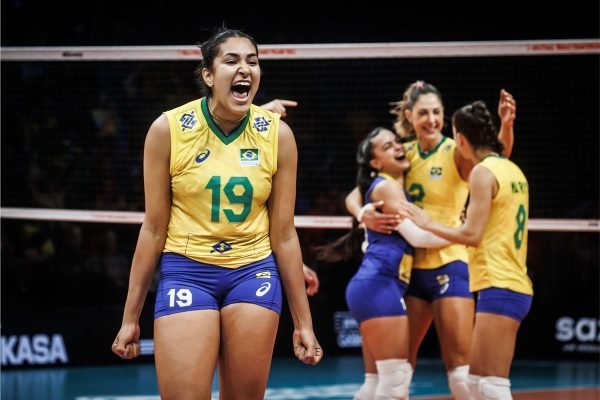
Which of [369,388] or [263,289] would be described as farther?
[369,388]

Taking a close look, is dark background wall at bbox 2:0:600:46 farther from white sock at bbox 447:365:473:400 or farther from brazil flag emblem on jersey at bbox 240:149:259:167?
brazil flag emblem on jersey at bbox 240:149:259:167

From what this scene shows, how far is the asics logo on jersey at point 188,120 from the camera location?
12.3 ft

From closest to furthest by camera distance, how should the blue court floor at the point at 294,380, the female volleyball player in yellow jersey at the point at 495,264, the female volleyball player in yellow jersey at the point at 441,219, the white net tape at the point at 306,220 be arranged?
the female volleyball player in yellow jersey at the point at 495,264 → the female volleyball player in yellow jersey at the point at 441,219 → the white net tape at the point at 306,220 → the blue court floor at the point at 294,380

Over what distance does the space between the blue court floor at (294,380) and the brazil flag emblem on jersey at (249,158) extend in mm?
4258

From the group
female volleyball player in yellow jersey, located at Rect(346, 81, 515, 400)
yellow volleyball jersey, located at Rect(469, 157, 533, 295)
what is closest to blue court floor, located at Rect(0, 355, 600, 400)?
female volleyball player in yellow jersey, located at Rect(346, 81, 515, 400)

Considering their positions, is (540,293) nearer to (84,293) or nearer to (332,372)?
(332,372)

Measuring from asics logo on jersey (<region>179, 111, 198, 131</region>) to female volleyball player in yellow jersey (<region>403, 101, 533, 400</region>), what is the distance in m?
1.82

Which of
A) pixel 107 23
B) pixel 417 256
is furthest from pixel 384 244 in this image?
pixel 107 23

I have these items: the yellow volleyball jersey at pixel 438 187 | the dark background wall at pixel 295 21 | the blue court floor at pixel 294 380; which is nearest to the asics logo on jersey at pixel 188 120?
the yellow volleyball jersey at pixel 438 187

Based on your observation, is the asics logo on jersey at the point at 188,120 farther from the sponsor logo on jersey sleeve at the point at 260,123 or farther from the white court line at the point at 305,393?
the white court line at the point at 305,393

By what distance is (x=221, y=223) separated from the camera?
373 centimetres

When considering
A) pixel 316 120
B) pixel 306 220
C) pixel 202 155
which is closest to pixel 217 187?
pixel 202 155

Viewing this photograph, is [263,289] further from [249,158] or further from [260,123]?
[260,123]

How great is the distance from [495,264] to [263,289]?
1724 mm
